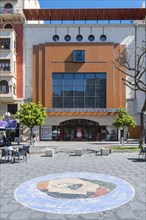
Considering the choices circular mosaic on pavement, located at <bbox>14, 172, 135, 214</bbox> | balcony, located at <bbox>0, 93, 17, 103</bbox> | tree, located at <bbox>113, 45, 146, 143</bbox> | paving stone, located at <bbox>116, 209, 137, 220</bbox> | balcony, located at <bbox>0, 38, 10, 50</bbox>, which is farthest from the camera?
balcony, located at <bbox>0, 38, 10, 50</bbox>

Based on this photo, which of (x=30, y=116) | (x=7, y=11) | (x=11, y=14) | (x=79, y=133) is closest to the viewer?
(x=30, y=116)

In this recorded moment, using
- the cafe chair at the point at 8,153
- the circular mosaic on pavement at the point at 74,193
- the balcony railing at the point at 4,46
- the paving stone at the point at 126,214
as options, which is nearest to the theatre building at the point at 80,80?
the balcony railing at the point at 4,46

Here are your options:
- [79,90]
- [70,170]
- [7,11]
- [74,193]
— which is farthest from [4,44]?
[74,193]

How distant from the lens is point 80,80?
145 feet

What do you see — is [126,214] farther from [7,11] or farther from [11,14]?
[7,11]

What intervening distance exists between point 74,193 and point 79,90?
1354 inches

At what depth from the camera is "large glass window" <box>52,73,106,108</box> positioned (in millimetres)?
44094

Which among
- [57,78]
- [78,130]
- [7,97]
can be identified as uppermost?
[57,78]

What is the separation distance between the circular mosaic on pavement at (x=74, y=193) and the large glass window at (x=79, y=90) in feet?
101

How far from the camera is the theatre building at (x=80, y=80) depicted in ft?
144

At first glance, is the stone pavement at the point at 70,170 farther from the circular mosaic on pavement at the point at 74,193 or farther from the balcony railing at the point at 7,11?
the balcony railing at the point at 7,11

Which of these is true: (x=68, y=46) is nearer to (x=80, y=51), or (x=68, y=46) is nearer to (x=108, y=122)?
(x=80, y=51)

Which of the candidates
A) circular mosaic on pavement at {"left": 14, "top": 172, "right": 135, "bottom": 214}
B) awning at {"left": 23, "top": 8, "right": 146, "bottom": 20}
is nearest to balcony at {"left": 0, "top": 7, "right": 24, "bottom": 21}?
awning at {"left": 23, "top": 8, "right": 146, "bottom": 20}

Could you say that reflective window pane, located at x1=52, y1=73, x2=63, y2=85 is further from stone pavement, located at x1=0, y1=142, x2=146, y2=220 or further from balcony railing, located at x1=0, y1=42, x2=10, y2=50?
stone pavement, located at x1=0, y1=142, x2=146, y2=220
